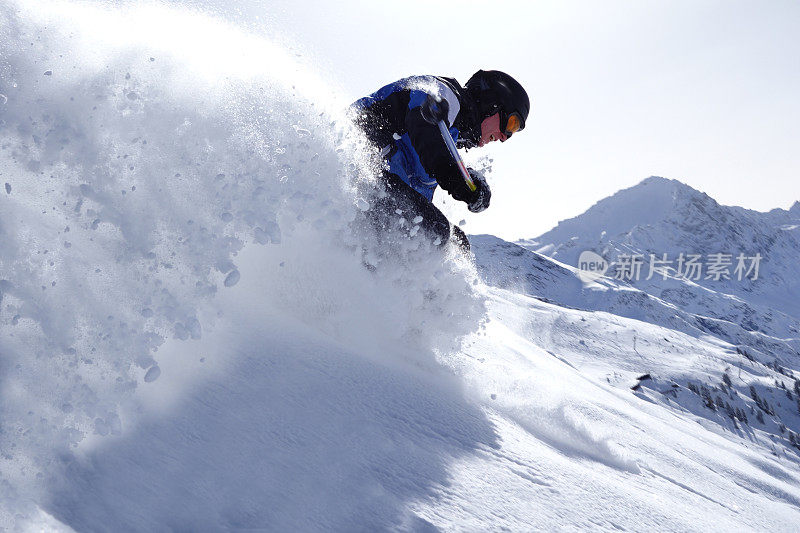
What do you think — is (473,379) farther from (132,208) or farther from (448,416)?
(132,208)

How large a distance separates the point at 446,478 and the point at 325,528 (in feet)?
2.12

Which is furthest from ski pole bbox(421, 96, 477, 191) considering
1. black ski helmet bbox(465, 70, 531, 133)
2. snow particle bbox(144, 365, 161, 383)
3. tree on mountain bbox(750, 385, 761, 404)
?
tree on mountain bbox(750, 385, 761, 404)

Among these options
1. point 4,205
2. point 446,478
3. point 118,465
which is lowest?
point 118,465

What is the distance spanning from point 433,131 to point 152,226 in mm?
2233

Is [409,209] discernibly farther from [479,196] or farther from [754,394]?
[754,394]

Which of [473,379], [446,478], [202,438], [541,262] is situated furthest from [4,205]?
[541,262]

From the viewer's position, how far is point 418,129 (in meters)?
4.18

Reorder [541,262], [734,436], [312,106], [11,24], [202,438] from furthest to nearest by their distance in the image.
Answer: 1. [541,262]
2. [734,436]
3. [312,106]
4. [11,24]
5. [202,438]

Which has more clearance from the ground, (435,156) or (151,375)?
(435,156)

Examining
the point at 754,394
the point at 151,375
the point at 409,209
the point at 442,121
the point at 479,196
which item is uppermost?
the point at 442,121

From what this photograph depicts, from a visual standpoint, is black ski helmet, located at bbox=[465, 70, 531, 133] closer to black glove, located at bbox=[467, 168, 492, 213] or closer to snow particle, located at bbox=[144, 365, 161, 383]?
black glove, located at bbox=[467, 168, 492, 213]

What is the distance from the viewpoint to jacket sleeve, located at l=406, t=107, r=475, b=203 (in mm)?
4125

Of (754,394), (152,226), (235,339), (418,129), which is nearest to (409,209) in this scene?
(418,129)

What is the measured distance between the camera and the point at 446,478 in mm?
2264
